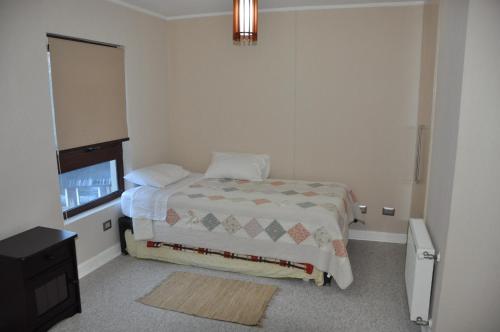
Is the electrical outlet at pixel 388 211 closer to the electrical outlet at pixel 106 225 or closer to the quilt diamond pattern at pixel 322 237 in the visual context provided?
the quilt diamond pattern at pixel 322 237

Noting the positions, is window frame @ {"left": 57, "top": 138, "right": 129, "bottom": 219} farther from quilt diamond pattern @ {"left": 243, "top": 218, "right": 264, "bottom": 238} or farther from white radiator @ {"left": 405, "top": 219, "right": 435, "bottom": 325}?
white radiator @ {"left": 405, "top": 219, "right": 435, "bottom": 325}

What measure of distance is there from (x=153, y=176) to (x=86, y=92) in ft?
3.23

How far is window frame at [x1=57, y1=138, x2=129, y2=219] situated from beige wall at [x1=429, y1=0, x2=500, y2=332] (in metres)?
2.83

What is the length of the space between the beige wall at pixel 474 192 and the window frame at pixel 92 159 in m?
2.83

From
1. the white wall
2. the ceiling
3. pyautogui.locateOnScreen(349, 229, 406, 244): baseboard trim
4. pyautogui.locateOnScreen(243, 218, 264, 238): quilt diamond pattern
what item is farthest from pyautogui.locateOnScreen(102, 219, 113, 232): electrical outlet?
the white wall

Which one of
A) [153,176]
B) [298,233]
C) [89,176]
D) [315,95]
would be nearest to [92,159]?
[89,176]

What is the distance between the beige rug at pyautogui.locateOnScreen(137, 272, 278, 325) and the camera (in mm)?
2756

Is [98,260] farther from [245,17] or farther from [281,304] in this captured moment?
[245,17]

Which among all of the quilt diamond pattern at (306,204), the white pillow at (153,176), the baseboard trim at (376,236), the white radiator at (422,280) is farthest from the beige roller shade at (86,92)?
the white radiator at (422,280)

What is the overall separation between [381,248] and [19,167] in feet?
10.8

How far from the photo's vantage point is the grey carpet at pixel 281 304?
103 inches

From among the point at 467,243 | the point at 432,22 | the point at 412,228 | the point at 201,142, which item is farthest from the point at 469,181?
the point at 201,142

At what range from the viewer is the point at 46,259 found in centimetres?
247

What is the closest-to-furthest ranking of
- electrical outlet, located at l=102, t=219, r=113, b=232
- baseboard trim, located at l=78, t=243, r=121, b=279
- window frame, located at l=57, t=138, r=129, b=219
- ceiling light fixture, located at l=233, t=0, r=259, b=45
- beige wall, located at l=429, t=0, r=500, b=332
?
beige wall, located at l=429, t=0, r=500, b=332, ceiling light fixture, located at l=233, t=0, r=259, b=45, window frame, located at l=57, t=138, r=129, b=219, baseboard trim, located at l=78, t=243, r=121, b=279, electrical outlet, located at l=102, t=219, r=113, b=232
